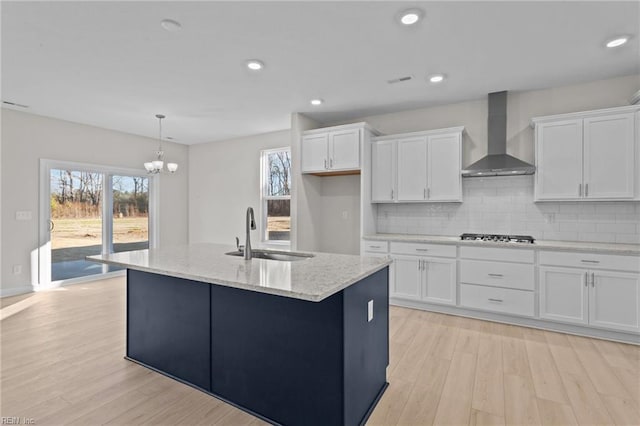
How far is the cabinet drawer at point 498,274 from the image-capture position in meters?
3.31

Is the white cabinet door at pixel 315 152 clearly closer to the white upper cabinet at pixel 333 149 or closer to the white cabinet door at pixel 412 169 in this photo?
the white upper cabinet at pixel 333 149

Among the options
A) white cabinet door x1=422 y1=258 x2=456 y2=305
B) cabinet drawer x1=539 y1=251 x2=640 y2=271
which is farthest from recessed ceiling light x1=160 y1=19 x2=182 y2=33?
cabinet drawer x1=539 y1=251 x2=640 y2=271

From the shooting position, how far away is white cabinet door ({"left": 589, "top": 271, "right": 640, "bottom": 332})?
9.45ft

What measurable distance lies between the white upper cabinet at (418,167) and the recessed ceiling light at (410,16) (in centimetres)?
183

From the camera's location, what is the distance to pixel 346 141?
14.1 feet

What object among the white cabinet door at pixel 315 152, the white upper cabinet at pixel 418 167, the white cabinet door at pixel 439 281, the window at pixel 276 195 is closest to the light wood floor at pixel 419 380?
the white cabinet door at pixel 439 281

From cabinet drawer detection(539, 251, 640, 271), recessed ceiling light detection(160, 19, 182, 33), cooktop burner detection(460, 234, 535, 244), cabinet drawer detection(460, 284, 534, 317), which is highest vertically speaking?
recessed ceiling light detection(160, 19, 182, 33)

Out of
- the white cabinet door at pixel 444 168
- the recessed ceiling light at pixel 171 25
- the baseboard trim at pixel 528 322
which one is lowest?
the baseboard trim at pixel 528 322

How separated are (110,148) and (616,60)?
7048mm

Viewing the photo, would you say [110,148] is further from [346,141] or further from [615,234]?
[615,234]

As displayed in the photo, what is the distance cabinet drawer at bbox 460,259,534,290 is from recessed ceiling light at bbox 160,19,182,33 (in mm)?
3590

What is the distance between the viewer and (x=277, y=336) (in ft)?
6.04

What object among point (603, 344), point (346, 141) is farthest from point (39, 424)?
point (603, 344)

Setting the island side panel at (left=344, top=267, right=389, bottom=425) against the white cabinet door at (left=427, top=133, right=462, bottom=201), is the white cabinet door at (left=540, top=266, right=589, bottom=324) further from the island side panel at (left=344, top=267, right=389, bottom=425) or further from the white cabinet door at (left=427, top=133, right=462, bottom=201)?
the island side panel at (left=344, top=267, right=389, bottom=425)
